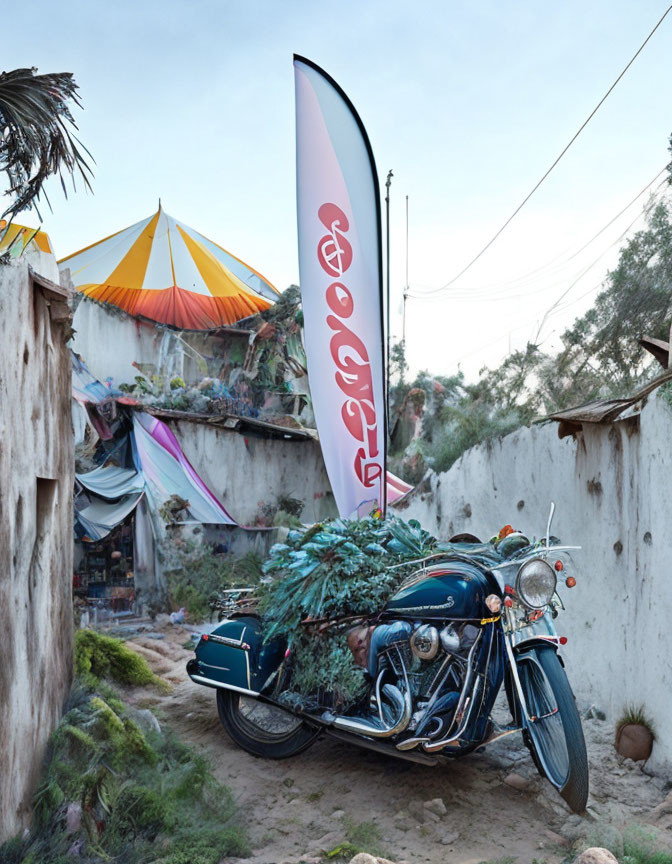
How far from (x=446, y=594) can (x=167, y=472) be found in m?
10.3

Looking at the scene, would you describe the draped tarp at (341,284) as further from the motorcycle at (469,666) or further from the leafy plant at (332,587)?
the motorcycle at (469,666)

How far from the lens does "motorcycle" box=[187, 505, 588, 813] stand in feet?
12.9

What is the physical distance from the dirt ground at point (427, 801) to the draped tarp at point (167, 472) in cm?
804

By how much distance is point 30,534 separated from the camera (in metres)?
4.07

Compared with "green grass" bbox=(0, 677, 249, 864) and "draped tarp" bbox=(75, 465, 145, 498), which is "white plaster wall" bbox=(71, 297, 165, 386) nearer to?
"draped tarp" bbox=(75, 465, 145, 498)

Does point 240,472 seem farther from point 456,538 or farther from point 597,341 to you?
point 456,538

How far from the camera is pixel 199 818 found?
4.10 meters

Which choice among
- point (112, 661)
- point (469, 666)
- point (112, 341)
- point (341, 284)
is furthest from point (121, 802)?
point (112, 341)

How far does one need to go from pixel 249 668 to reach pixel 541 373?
6423 mm

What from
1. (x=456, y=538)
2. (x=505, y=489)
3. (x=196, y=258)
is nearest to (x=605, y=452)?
(x=456, y=538)

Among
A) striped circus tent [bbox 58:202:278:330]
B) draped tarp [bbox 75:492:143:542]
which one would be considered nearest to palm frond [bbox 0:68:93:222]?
draped tarp [bbox 75:492:143:542]

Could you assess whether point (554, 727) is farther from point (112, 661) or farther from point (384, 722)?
point (112, 661)

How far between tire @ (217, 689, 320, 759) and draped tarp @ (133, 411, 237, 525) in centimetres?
785

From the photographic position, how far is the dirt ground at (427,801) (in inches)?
150
